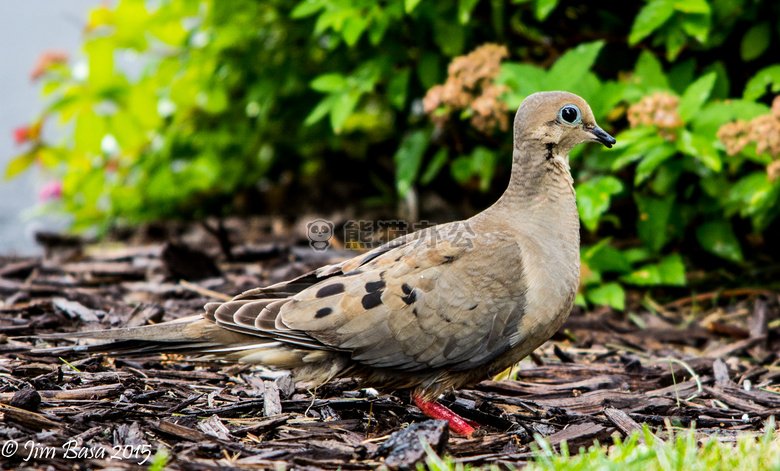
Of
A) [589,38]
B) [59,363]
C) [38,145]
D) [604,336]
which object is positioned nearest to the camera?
[59,363]

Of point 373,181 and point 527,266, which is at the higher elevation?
point 373,181

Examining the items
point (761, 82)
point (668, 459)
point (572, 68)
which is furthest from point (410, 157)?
point (668, 459)

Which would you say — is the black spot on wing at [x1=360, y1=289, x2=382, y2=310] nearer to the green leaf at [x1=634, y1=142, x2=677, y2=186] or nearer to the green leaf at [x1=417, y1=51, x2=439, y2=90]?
the green leaf at [x1=634, y1=142, x2=677, y2=186]

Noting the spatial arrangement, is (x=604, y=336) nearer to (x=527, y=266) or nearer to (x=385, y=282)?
(x=527, y=266)

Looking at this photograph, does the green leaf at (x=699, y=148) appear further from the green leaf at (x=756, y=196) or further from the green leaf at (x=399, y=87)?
the green leaf at (x=399, y=87)

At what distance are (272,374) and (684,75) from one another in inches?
129

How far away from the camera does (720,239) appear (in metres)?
4.96

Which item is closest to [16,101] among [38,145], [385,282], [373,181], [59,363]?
[38,145]

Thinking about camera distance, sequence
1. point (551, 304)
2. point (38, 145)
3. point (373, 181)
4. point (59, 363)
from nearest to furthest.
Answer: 1. point (551, 304)
2. point (59, 363)
3. point (38, 145)
4. point (373, 181)

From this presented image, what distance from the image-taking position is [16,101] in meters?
9.76

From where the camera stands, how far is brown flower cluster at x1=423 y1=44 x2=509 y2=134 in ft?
15.3

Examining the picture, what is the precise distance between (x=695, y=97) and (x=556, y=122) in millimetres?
1129
